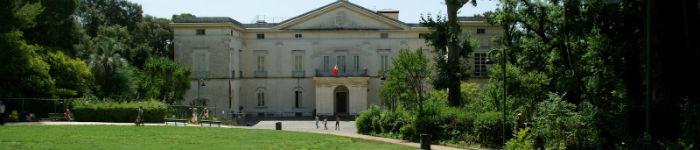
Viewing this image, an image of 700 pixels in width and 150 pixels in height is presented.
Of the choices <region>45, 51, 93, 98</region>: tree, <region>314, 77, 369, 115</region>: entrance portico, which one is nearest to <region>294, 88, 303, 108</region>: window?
<region>314, 77, 369, 115</region>: entrance portico

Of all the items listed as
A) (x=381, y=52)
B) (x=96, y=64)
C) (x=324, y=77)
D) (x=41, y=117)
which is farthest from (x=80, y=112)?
(x=381, y=52)

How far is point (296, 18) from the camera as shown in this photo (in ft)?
191

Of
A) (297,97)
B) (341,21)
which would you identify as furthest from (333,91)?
(341,21)

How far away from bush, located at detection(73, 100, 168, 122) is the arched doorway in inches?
928

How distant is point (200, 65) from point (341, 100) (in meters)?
11.8

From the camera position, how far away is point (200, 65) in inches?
2233

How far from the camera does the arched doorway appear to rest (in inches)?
2371

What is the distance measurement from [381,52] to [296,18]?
708 cm

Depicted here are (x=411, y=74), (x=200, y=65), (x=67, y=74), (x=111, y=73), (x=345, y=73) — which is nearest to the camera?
(x=411, y=74)

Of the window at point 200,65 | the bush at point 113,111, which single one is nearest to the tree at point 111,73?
the bush at point 113,111

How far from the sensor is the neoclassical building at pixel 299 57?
56188mm

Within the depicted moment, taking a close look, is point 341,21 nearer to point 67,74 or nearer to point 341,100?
point 341,100

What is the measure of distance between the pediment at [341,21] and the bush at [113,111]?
21776mm

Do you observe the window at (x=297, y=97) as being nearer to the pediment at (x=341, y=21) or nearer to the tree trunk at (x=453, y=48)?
the pediment at (x=341, y=21)
